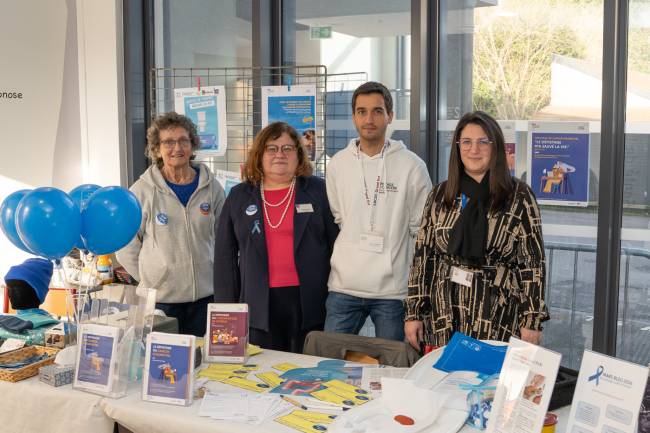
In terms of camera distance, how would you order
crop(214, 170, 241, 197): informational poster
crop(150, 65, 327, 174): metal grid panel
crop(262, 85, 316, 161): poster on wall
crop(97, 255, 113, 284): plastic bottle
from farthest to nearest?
crop(214, 170, 241, 197): informational poster < crop(150, 65, 327, 174): metal grid panel < crop(97, 255, 113, 284): plastic bottle < crop(262, 85, 316, 161): poster on wall

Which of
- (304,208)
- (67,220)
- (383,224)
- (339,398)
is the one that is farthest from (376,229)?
(67,220)

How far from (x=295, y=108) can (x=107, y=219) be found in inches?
70.3

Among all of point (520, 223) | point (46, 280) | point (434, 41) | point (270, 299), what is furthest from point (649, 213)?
point (46, 280)

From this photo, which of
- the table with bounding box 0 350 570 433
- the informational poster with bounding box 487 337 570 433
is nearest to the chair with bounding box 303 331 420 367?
the table with bounding box 0 350 570 433

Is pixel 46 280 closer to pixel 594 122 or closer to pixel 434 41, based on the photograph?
pixel 434 41

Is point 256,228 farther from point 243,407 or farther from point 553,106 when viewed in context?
point 553,106

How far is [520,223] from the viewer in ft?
9.26

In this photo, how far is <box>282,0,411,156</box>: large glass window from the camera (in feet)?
13.5

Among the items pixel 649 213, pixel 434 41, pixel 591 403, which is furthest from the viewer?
pixel 434 41

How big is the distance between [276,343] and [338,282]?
1.27 ft

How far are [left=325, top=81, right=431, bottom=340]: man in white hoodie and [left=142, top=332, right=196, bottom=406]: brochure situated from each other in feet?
3.48

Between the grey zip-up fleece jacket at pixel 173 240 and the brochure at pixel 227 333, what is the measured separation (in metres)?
0.85

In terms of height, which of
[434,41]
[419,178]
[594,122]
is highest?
[434,41]

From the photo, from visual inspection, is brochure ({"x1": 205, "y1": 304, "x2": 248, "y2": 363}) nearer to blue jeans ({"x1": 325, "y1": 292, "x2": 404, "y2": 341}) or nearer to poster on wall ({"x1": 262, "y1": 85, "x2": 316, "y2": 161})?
blue jeans ({"x1": 325, "y1": 292, "x2": 404, "y2": 341})
